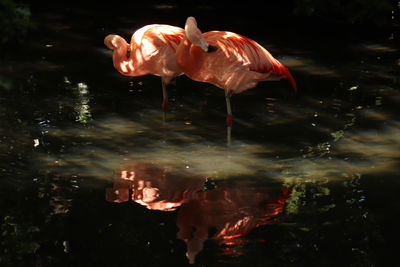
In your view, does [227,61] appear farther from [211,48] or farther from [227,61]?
[211,48]

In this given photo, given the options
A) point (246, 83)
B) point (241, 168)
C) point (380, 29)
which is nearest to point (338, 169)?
point (241, 168)

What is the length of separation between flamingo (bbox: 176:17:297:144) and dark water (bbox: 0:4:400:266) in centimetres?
39

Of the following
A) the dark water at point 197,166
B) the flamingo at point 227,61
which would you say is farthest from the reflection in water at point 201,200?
the flamingo at point 227,61

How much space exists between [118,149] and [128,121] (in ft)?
1.94

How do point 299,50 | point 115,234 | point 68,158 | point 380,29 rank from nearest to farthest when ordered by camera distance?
point 115,234, point 68,158, point 299,50, point 380,29

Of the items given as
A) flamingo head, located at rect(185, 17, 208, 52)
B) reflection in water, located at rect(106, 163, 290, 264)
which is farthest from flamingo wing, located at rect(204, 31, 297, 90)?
reflection in water, located at rect(106, 163, 290, 264)

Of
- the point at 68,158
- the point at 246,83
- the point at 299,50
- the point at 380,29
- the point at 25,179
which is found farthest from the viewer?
the point at 380,29

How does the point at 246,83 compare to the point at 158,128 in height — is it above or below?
above

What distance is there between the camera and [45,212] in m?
4.18

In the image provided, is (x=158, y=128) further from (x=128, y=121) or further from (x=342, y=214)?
(x=342, y=214)

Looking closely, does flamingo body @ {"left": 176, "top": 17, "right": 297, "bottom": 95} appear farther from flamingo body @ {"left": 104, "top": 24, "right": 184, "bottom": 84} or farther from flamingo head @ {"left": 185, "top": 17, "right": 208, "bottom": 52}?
flamingo body @ {"left": 104, "top": 24, "right": 184, "bottom": 84}

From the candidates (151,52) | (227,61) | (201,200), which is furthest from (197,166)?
(151,52)

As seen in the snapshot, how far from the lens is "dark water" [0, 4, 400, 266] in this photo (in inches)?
150

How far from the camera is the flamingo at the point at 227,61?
5.18 metres
